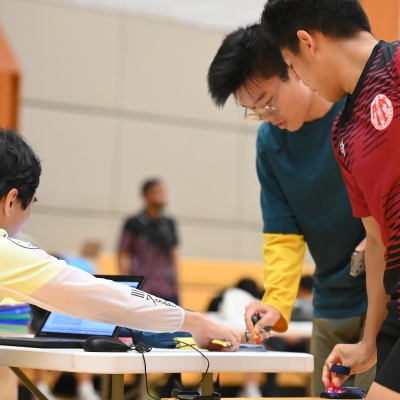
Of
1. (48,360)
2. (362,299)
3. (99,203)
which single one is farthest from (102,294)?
(99,203)

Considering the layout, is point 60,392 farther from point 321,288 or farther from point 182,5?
point 182,5

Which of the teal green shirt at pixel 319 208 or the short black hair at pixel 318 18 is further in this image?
the teal green shirt at pixel 319 208

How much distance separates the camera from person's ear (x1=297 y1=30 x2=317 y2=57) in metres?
1.56

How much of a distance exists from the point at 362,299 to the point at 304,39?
93cm

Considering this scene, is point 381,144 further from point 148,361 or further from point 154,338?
point 154,338

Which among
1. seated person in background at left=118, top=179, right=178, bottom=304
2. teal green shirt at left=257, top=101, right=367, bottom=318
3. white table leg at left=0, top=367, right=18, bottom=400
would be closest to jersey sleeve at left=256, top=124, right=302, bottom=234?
teal green shirt at left=257, top=101, right=367, bottom=318

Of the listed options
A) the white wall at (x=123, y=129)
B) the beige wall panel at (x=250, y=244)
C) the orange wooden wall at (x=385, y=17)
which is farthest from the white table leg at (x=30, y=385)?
the beige wall panel at (x=250, y=244)

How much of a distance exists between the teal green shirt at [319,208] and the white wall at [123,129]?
5131 mm

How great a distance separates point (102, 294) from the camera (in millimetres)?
1657

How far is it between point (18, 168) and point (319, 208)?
929 millimetres

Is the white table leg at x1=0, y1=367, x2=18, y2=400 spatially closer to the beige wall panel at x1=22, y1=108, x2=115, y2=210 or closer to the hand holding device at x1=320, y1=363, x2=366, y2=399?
the hand holding device at x1=320, y1=363, x2=366, y2=399

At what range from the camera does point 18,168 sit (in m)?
1.82

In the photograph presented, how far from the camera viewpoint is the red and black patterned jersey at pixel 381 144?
1.43 meters

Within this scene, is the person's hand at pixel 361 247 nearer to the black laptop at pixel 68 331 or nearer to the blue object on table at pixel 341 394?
the blue object on table at pixel 341 394
